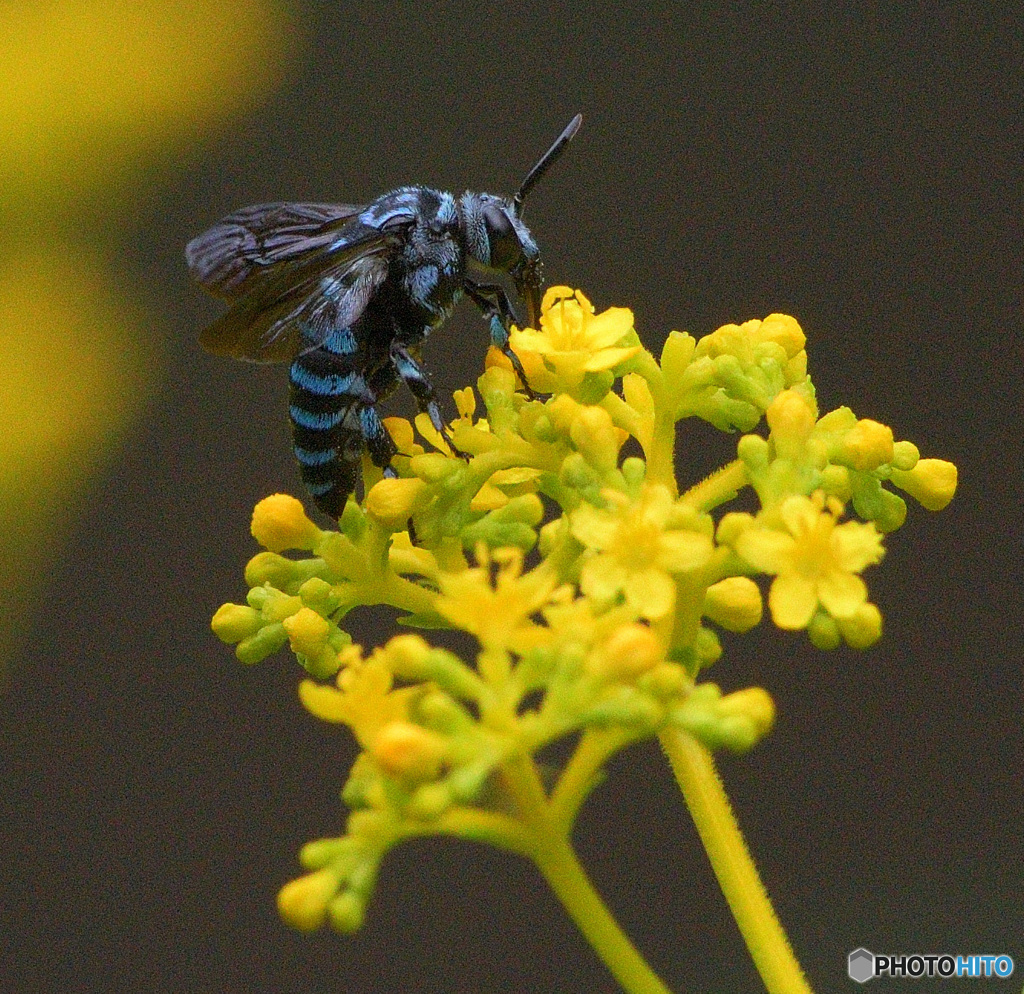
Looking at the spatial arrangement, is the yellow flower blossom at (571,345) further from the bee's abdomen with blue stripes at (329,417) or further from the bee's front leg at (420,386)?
the bee's abdomen with blue stripes at (329,417)

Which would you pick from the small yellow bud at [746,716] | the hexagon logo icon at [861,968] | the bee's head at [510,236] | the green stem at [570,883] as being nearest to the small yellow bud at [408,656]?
the green stem at [570,883]

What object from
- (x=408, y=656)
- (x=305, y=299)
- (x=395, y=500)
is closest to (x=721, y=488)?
(x=395, y=500)

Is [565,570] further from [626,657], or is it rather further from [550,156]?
[550,156]

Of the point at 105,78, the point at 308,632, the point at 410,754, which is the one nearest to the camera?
the point at 410,754

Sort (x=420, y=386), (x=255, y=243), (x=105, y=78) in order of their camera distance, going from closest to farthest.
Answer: (x=420, y=386)
(x=255, y=243)
(x=105, y=78)

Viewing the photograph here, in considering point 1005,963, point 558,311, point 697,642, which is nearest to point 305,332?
point 558,311

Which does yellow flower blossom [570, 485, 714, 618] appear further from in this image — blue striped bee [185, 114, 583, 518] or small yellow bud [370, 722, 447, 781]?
blue striped bee [185, 114, 583, 518]

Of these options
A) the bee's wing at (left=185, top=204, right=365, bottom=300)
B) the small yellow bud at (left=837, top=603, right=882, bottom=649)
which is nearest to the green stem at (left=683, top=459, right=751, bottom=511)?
the small yellow bud at (left=837, top=603, right=882, bottom=649)
